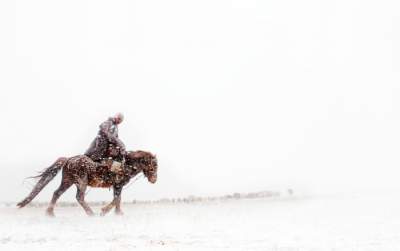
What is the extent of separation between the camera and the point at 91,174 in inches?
619

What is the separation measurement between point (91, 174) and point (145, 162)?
1605 mm

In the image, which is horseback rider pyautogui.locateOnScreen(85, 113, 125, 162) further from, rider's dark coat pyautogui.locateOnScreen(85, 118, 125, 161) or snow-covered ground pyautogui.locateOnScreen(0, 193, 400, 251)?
snow-covered ground pyautogui.locateOnScreen(0, 193, 400, 251)

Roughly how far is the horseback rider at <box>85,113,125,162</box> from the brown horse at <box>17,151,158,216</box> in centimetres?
31

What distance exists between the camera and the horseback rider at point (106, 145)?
16000 mm

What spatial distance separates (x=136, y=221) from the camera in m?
15.0

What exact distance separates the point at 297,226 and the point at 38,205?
32.7 ft

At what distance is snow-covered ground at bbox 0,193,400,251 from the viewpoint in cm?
1118

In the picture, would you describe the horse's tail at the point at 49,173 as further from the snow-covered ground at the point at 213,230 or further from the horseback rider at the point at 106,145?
the snow-covered ground at the point at 213,230

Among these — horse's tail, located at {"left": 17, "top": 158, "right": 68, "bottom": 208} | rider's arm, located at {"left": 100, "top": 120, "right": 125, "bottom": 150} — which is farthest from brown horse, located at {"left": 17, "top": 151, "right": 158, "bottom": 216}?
rider's arm, located at {"left": 100, "top": 120, "right": 125, "bottom": 150}

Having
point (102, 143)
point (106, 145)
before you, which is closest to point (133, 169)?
point (106, 145)

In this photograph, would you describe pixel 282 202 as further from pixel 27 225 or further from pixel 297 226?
pixel 27 225

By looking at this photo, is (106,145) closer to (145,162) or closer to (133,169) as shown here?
(133,169)

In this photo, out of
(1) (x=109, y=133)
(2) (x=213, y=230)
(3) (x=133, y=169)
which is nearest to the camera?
(2) (x=213, y=230)

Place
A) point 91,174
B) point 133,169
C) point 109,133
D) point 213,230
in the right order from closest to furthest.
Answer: point 213,230 → point 91,174 → point 109,133 → point 133,169
